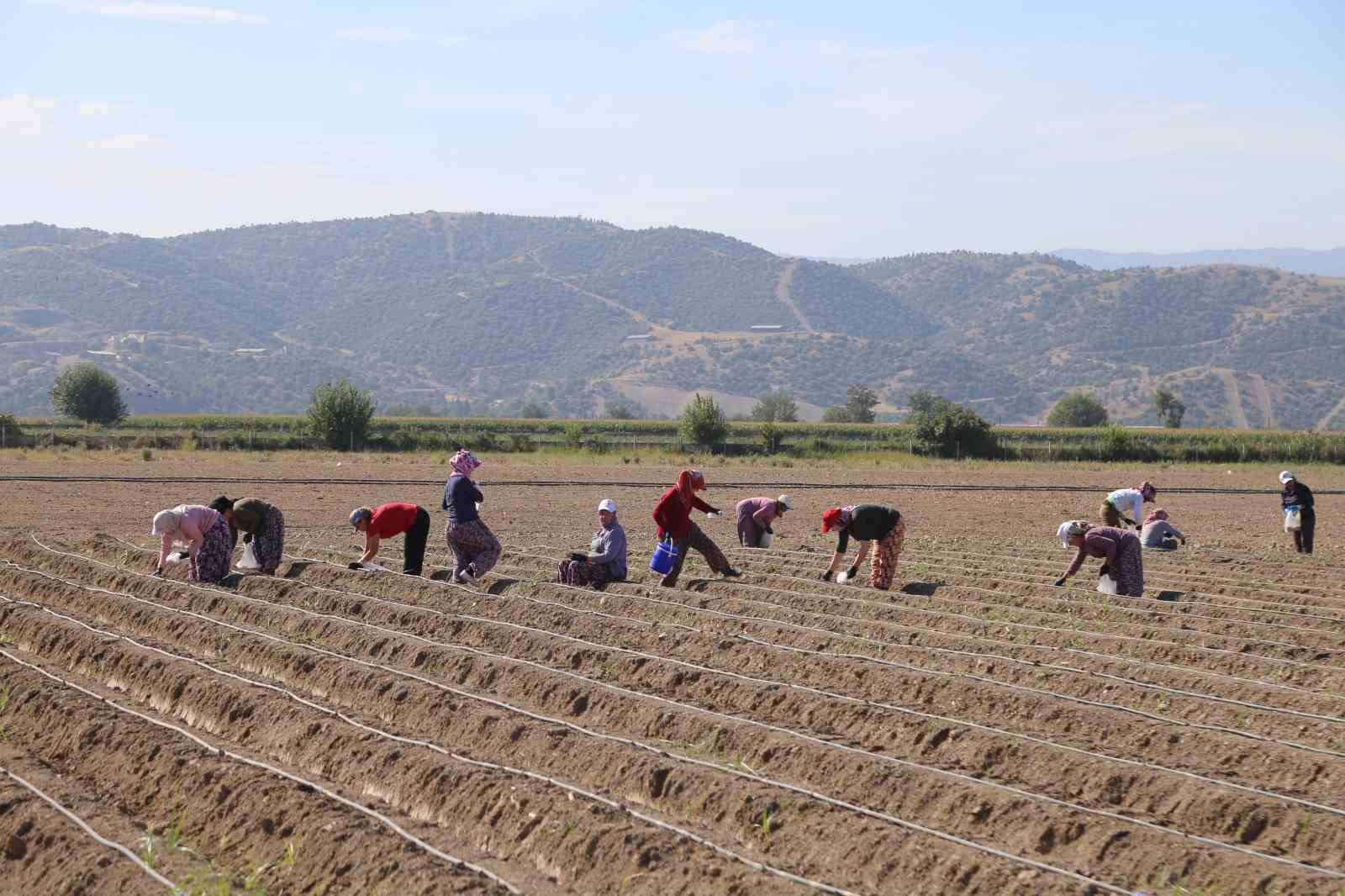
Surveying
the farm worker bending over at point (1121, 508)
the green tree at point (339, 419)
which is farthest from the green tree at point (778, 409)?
the farm worker bending over at point (1121, 508)

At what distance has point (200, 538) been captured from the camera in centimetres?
1447

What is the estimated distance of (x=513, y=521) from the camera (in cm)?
2512

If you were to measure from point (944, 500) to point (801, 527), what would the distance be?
26.8 feet

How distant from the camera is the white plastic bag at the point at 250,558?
1561 centimetres

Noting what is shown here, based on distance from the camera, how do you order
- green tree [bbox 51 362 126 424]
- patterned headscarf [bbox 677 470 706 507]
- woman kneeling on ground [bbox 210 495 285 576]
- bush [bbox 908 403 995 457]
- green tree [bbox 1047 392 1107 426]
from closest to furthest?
patterned headscarf [bbox 677 470 706 507]
woman kneeling on ground [bbox 210 495 285 576]
bush [bbox 908 403 995 457]
green tree [bbox 51 362 126 424]
green tree [bbox 1047 392 1107 426]

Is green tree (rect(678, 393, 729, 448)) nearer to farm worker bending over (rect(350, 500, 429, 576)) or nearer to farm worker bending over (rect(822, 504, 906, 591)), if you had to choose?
farm worker bending over (rect(822, 504, 906, 591))

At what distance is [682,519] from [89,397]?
62.8 metres

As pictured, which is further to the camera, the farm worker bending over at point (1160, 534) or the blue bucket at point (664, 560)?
the farm worker bending over at point (1160, 534)

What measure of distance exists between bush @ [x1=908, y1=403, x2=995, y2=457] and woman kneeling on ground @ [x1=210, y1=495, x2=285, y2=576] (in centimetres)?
4176

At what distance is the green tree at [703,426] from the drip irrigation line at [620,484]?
16.5 m

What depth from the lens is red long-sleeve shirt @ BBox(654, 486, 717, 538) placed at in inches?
582

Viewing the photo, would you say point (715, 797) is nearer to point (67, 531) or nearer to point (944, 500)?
point (67, 531)

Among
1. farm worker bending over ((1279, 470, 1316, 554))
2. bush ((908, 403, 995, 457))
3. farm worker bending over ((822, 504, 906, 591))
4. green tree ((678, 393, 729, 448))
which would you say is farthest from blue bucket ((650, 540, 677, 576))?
bush ((908, 403, 995, 457))

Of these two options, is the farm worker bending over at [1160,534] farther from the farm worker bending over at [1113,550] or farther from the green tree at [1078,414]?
the green tree at [1078,414]
